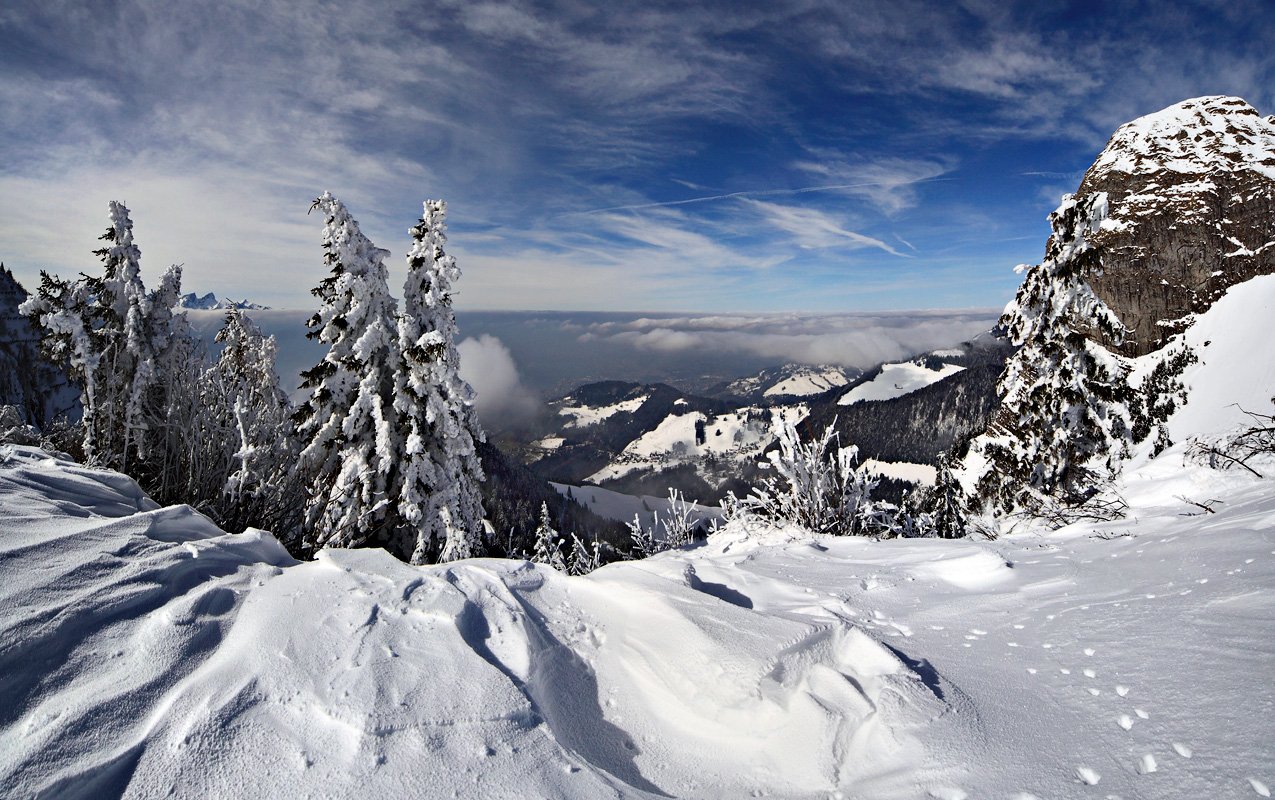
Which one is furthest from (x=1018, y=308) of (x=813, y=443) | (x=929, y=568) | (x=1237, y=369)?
(x=1237, y=369)

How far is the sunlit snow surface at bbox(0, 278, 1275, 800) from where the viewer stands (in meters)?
2.08

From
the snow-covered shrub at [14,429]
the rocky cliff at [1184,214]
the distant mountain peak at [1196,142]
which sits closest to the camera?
the snow-covered shrub at [14,429]

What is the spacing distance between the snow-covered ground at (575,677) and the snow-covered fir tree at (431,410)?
8.65m

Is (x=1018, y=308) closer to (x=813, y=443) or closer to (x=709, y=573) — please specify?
(x=813, y=443)

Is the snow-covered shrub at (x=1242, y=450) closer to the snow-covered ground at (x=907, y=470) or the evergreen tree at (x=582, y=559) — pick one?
the evergreen tree at (x=582, y=559)

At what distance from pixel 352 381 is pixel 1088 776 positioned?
1425 centimetres

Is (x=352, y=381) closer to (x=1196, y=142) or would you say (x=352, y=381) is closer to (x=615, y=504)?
(x=1196, y=142)

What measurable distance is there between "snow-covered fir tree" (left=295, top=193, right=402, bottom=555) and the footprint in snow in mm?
12834

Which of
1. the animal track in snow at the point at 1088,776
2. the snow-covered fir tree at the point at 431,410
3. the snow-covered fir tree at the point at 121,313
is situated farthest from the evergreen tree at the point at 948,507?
the snow-covered fir tree at the point at 121,313

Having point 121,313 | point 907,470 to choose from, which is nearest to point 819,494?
point 121,313

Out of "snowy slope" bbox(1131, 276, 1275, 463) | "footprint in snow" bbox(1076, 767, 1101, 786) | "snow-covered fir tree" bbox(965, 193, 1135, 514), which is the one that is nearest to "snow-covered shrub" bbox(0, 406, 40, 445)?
"footprint in snow" bbox(1076, 767, 1101, 786)

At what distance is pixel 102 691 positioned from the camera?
2182 millimetres

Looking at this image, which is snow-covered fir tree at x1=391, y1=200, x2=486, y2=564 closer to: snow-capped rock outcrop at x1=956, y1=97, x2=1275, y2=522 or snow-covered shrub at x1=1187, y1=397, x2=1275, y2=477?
snow-capped rock outcrop at x1=956, y1=97, x2=1275, y2=522

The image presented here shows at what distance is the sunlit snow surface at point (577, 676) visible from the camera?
2078 mm
